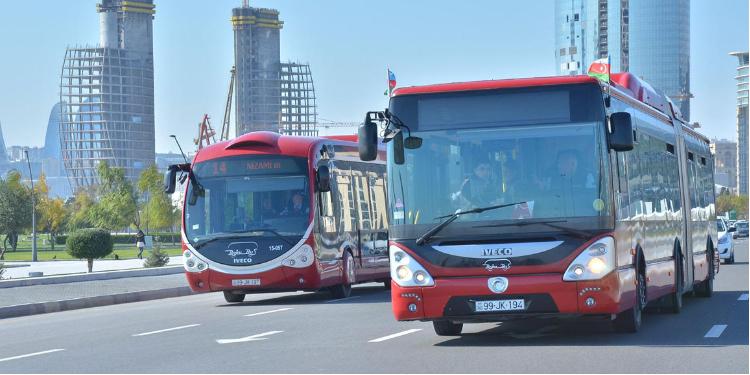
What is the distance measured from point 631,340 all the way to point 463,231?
2.13m

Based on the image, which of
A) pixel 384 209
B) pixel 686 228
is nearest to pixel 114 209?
pixel 384 209

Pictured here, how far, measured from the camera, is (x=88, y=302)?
27.6 meters

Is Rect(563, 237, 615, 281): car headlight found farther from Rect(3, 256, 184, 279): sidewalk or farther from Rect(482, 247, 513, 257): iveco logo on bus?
Rect(3, 256, 184, 279): sidewalk

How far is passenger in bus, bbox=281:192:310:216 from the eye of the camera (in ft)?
82.1

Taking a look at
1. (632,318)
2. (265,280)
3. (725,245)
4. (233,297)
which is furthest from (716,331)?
(725,245)

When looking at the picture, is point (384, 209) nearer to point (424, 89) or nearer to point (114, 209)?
point (424, 89)

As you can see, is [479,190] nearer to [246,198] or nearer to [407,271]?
[407,271]

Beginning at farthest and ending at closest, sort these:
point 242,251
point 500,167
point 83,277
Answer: point 83,277
point 242,251
point 500,167

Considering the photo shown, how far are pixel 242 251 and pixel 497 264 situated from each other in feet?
38.5

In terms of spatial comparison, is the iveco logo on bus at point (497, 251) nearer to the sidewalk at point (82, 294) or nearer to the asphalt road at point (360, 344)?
the asphalt road at point (360, 344)

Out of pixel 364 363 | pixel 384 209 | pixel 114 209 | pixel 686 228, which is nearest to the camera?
pixel 364 363

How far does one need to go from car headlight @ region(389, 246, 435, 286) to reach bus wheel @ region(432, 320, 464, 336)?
1.14 m

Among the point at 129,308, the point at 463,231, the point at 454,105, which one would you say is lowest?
the point at 129,308

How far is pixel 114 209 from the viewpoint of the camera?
143 m
